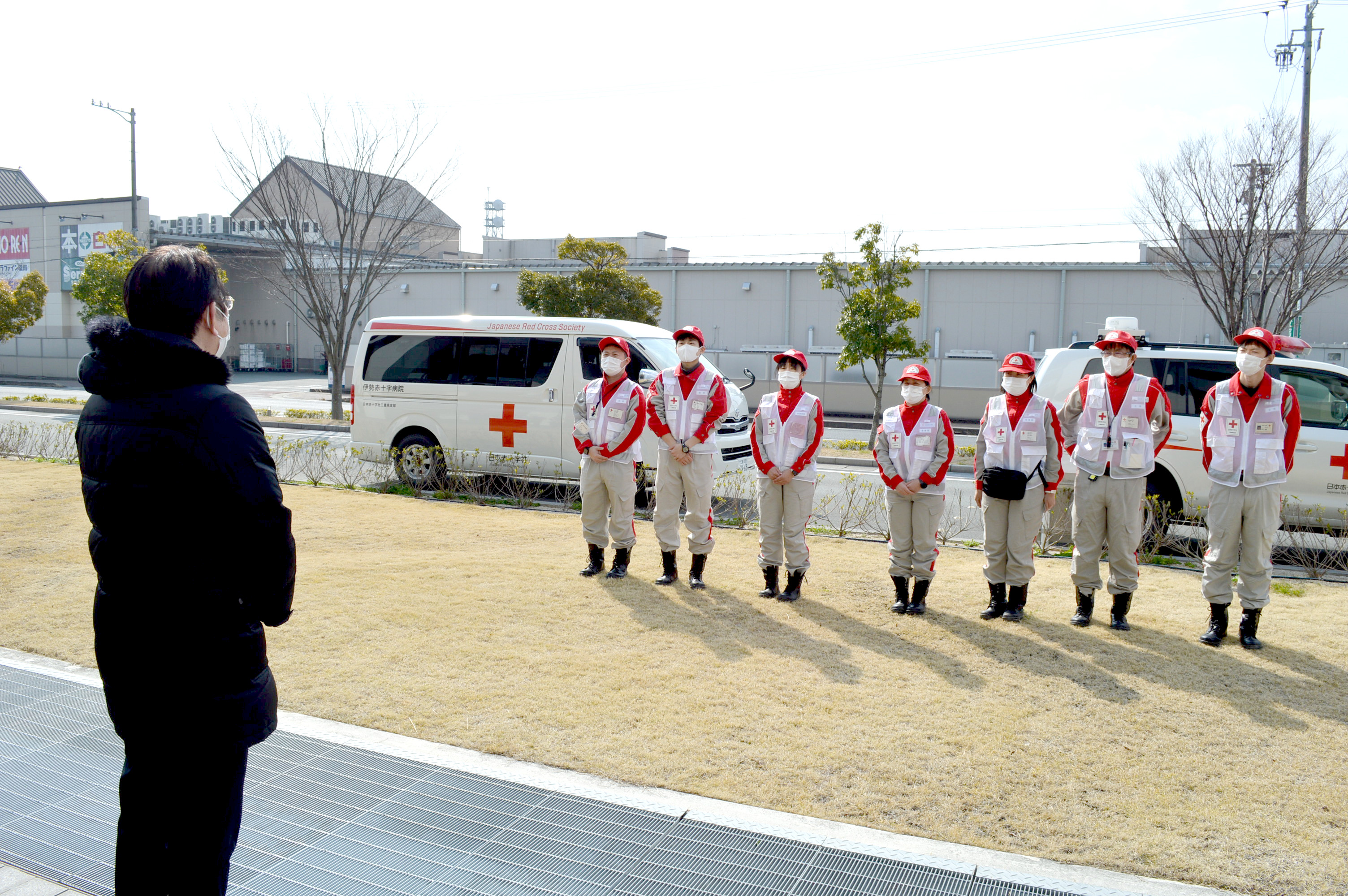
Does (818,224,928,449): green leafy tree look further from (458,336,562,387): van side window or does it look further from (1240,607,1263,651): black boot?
(1240,607,1263,651): black boot

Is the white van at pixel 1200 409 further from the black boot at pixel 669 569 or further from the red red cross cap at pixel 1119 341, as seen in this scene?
the black boot at pixel 669 569

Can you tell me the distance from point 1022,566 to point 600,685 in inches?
123

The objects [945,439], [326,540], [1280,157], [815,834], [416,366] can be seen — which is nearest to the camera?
[815,834]

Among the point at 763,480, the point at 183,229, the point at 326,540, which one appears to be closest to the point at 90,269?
the point at 183,229

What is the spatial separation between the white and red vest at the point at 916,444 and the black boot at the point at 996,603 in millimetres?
740

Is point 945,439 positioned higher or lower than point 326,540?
higher

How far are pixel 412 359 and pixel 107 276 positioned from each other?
23.0 metres

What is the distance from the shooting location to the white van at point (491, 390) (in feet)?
36.7

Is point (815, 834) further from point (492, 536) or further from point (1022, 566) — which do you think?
point (492, 536)

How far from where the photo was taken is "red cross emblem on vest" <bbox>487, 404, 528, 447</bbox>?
11.5m

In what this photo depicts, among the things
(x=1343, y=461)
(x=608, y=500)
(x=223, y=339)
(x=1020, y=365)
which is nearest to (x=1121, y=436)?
(x=1020, y=365)

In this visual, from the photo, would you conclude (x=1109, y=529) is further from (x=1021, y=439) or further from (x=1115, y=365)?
(x=1115, y=365)

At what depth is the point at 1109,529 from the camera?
6.32m

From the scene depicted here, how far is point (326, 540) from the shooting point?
28.7ft
